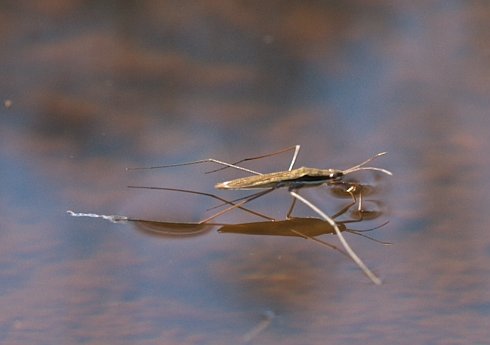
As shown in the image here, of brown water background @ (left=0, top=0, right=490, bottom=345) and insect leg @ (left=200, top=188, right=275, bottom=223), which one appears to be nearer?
brown water background @ (left=0, top=0, right=490, bottom=345)

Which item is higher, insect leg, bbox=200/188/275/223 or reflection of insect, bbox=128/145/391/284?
reflection of insect, bbox=128/145/391/284

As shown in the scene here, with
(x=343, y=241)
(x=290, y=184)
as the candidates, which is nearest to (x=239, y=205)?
(x=290, y=184)

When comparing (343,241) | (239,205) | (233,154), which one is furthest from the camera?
(233,154)

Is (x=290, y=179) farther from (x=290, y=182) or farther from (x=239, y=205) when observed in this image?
(x=239, y=205)

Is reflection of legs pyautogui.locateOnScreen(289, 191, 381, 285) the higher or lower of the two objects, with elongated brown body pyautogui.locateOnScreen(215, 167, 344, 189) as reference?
lower

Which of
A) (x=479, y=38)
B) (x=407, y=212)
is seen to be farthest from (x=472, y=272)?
(x=479, y=38)
